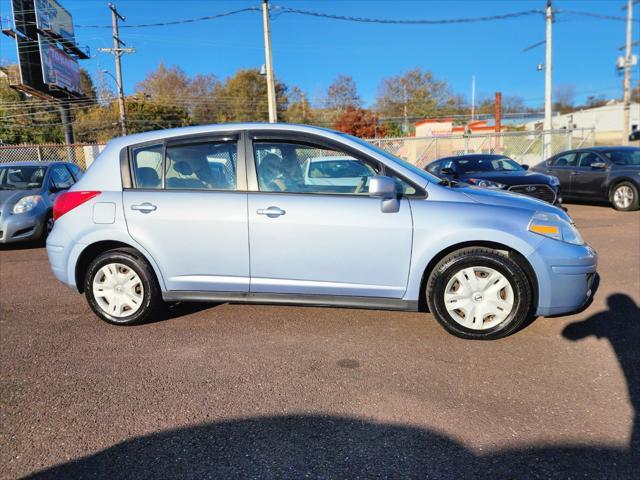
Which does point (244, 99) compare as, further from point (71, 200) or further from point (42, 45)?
point (71, 200)

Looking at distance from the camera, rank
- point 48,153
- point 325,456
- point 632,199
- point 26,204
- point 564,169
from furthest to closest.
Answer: point 48,153 → point 564,169 → point 632,199 → point 26,204 → point 325,456

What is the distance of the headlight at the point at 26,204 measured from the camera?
780 cm

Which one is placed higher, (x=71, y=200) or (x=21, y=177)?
(x=21, y=177)

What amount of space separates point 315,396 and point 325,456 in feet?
1.96

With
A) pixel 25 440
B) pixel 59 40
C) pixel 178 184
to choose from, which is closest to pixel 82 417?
pixel 25 440

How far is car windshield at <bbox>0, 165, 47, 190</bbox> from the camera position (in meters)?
8.31

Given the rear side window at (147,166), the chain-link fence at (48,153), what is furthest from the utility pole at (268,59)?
the rear side window at (147,166)

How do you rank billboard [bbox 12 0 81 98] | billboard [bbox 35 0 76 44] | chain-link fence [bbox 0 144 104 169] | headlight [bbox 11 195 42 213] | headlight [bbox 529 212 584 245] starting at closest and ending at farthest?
1. headlight [bbox 529 212 584 245]
2. headlight [bbox 11 195 42 213]
3. chain-link fence [bbox 0 144 104 169]
4. billboard [bbox 12 0 81 98]
5. billboard [bbox 35 0 76 44]

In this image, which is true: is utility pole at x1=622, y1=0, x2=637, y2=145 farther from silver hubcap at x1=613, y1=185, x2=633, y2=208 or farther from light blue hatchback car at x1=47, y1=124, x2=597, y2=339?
light blue hatchback car at x1=47, y1=124, x2=597, y2=339

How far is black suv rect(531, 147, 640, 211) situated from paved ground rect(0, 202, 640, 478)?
7.19 metres

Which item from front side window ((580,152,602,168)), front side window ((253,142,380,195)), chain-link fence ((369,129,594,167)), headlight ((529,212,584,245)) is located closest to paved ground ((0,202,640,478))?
headlight ((529,212,584,245))

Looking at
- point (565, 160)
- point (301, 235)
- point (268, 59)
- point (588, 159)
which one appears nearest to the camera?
point (301, 235)

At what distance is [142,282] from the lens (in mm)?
4027

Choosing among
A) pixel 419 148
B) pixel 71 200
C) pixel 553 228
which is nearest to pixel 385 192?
pixel 553 228
